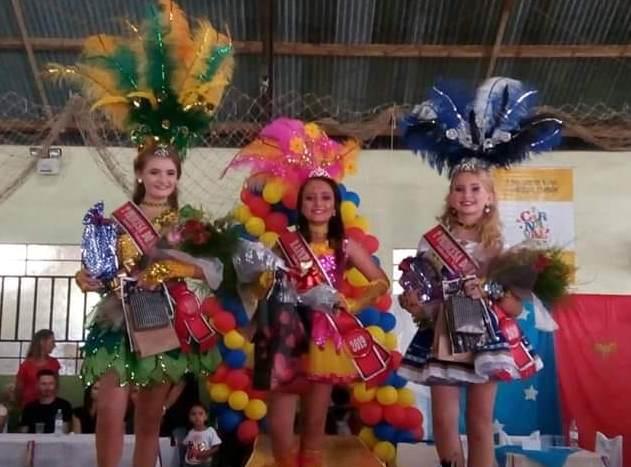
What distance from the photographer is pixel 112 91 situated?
3.15 m

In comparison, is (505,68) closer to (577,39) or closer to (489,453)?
(577,39)

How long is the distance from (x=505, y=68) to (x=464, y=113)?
14.6 feet

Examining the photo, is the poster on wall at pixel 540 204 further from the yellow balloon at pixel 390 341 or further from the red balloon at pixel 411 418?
the red balloon at pixel 411 418

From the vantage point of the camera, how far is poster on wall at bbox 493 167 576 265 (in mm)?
7383

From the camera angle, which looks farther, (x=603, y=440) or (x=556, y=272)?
(x=603, y=440)

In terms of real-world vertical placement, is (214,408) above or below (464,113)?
below

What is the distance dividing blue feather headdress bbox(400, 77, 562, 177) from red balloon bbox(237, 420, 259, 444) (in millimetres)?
2169

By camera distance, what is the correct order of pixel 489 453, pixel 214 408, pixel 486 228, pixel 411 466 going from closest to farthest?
pixel 489 453, pixel 486 228, pixel 411 466, pixel 214 408

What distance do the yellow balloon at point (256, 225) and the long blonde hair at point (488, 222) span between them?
1405 mm

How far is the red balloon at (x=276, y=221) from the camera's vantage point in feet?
15.0

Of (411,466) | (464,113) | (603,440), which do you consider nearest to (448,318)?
(464,113)

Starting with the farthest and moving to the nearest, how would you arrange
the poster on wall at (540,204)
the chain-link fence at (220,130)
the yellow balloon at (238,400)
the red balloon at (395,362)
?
the poster on wall at (540,204), the chain-link fence at (220,130), the yellow balloon at (238,400), the red balloon at (395,362)

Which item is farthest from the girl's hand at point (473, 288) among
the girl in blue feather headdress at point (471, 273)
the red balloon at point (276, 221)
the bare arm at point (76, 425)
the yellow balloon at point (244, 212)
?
the bare arm at point (76, 425)

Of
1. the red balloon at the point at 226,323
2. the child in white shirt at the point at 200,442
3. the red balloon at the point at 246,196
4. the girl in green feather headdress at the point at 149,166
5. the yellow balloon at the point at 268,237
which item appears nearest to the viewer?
the girl in green feather headdress at the point at 149,166
